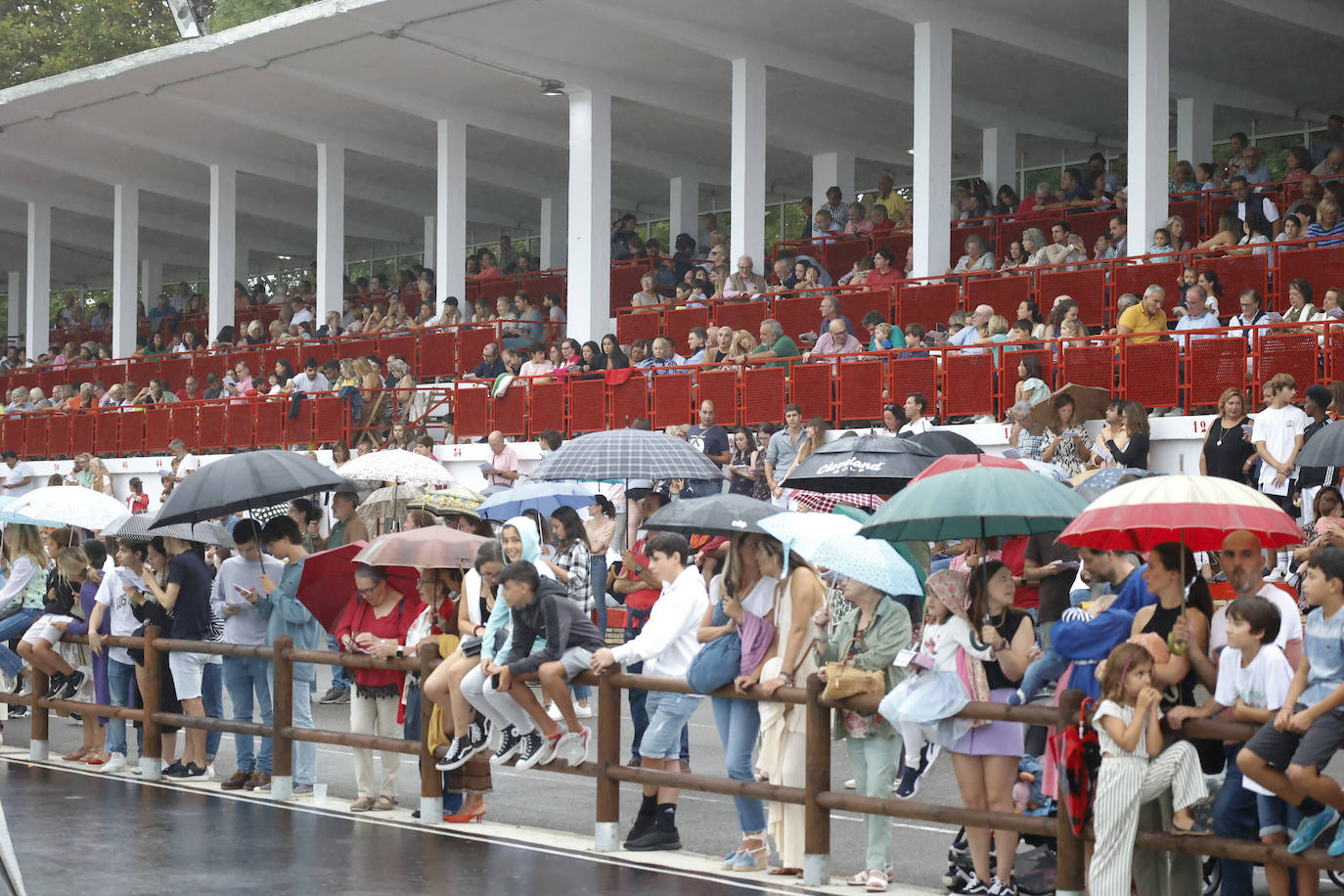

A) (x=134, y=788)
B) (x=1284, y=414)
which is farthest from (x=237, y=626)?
(x=1284, y=414)

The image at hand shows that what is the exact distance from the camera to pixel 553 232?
43.8m

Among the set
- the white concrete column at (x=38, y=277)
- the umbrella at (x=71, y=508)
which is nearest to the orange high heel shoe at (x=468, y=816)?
the umbrella at (x=71, y=508)

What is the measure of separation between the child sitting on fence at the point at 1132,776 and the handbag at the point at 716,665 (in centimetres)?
249

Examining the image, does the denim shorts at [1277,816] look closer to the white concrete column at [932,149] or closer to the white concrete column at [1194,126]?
the white concrete column at [932,149]

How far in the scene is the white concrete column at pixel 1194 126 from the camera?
31.7 meters

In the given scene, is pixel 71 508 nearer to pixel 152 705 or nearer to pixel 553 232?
pixel 152 705

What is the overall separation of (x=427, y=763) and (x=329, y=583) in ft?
6.42

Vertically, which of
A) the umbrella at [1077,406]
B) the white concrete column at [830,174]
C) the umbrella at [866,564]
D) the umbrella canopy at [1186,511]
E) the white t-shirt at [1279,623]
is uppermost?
the white concrete column at [830,174]

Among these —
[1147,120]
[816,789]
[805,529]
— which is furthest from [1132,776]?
[1147,120]

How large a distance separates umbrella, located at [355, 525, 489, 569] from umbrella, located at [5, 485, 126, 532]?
4946 mm

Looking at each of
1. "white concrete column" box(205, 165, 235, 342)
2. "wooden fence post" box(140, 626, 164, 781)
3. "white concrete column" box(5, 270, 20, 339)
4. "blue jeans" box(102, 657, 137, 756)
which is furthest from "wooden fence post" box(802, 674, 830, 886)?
"white concrete column" box(5, 270, 20, 339)

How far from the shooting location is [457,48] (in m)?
29.3

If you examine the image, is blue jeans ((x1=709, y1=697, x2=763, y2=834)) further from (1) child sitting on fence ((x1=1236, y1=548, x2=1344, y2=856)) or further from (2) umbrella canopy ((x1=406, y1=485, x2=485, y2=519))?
(2) umbrella canopy ((x1=406, y1=485, x2=485, y2=519))

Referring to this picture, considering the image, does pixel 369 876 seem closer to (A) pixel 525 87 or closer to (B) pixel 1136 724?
(B) pixel 1136 724
